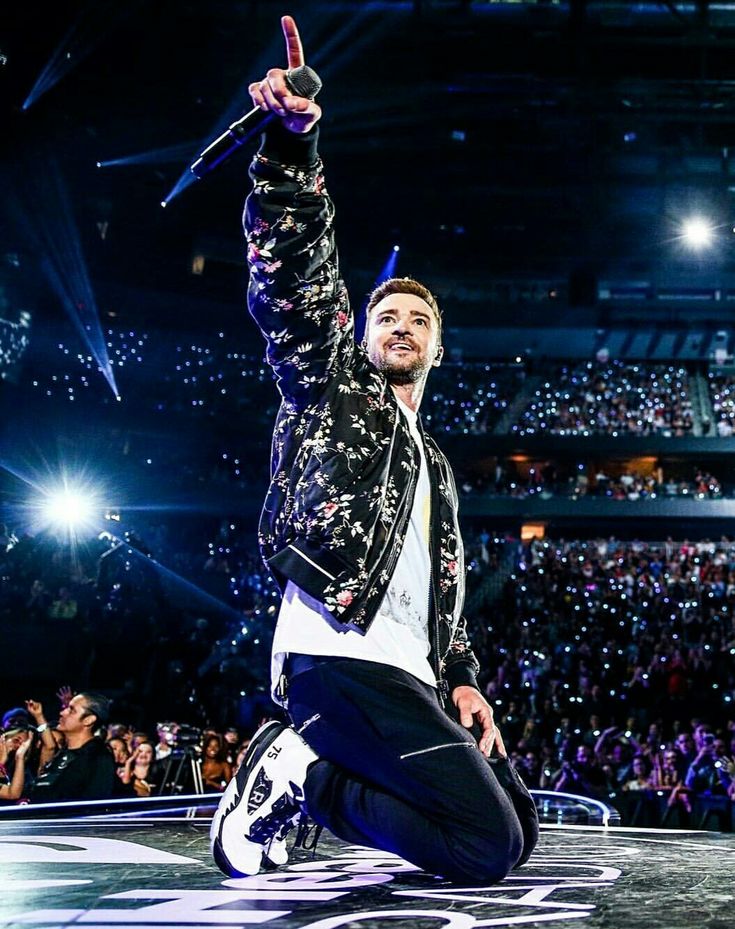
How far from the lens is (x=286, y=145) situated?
1.70 metres

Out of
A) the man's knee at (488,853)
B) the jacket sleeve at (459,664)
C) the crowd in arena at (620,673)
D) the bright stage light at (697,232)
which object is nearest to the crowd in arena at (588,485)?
the crowd in arena at (620,673)

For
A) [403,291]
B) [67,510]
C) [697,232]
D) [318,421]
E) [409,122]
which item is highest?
[697,232]

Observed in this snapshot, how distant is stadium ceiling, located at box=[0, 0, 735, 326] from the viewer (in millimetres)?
11547

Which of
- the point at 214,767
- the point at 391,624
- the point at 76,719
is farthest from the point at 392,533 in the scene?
the point at 214,767

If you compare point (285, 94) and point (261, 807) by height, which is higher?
point (285, 94)

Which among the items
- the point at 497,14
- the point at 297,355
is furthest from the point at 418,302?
the point at 497,14

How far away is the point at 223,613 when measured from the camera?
38.7ft

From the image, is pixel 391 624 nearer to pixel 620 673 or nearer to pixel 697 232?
pixel 620 673

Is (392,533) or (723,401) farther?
(723,401)

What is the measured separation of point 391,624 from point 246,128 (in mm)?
982

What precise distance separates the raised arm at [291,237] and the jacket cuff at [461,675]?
31.8 inches

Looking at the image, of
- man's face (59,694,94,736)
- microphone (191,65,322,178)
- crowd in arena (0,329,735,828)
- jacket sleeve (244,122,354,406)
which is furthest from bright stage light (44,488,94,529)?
microphone (191,65,322,178)

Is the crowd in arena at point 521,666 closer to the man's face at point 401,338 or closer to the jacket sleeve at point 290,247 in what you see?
the man's face at point 401,338

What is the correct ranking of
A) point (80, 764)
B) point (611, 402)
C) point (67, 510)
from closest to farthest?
point (80, 764), point (67, 510), point (611, 402)
